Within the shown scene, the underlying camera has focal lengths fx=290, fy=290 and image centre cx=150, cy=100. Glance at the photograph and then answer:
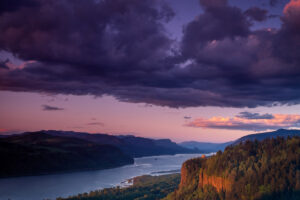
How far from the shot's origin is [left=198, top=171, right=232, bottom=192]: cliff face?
90.5 meters

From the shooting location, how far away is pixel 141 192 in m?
132

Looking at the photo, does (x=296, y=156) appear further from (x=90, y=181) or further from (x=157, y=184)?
(x=90, y=181)

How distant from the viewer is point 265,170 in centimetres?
8162

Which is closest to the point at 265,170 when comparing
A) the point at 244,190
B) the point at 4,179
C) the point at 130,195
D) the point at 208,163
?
the point at 244,190

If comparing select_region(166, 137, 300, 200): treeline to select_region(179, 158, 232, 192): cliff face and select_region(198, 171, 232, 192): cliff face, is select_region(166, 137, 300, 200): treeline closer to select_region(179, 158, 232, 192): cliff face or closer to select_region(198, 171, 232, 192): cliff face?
select_region(179, 158, 232, 192): cliff face

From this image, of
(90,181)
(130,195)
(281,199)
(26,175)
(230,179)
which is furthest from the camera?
(26,175)

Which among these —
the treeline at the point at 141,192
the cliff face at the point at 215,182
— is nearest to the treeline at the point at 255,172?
the cliff face at the point at 215,182

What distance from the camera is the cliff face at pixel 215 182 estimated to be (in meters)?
90.5

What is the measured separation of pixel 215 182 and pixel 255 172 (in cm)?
1849

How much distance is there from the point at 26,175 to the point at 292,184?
169426 mm

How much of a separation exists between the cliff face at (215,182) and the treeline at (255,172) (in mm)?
823

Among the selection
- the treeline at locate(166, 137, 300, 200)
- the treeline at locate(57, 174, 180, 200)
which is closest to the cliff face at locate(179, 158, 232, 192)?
the treeline at locate(166, 137, 300, 200)

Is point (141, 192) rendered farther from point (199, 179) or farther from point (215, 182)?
point (215, 182)

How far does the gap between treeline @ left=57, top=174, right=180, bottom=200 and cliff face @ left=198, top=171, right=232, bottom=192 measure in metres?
25.1
